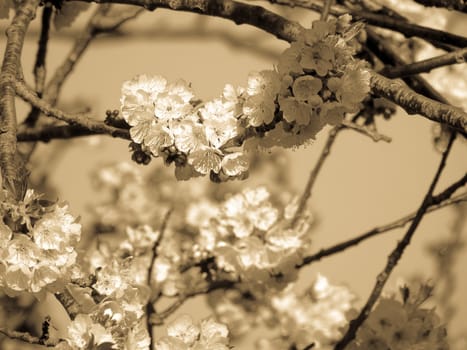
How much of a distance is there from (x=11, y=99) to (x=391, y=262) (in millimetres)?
1142

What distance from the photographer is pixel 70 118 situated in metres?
1.62

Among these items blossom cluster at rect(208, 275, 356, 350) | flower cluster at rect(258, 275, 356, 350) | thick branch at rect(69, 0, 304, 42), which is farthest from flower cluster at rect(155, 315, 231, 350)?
flower cluster at rect(258, 275, 356, 350)

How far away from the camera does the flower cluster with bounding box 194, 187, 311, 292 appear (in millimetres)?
2748

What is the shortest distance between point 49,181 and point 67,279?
2630 millimetres

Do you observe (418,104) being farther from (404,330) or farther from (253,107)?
(404,330)

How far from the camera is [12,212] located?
1.35 meters

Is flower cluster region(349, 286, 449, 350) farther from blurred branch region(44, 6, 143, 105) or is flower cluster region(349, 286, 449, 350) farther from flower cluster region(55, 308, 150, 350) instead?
blurred branch region(44, 6, 143, 105)

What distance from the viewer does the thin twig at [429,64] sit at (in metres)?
1.69

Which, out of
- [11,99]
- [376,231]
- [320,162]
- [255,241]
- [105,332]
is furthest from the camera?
[255,241]

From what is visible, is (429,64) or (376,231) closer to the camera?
(429,64)

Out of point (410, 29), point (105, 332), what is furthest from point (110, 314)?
point (410, 29)

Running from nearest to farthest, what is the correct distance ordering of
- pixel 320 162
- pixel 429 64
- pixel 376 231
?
pixel 429 64
pixel 376 231
pixel 320 162

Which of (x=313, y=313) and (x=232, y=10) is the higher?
(x=232, y=10)

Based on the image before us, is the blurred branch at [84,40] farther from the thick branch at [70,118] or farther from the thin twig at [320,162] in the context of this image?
the thick branch at [70,118]
